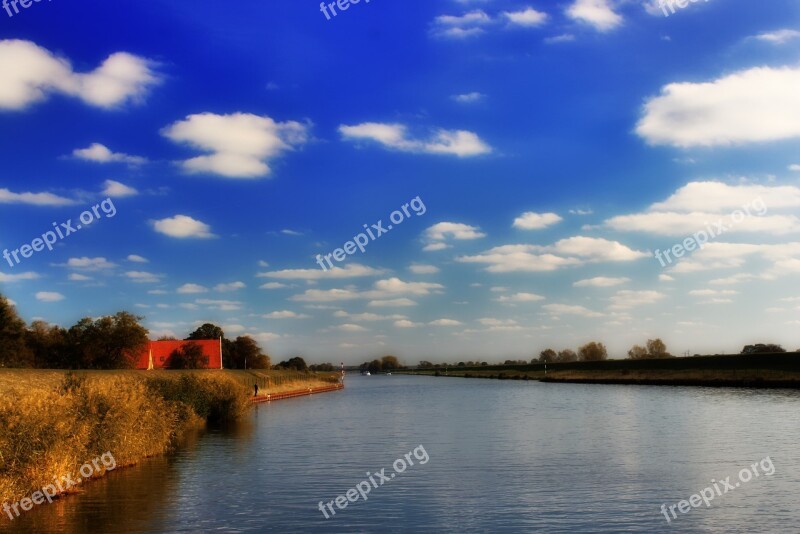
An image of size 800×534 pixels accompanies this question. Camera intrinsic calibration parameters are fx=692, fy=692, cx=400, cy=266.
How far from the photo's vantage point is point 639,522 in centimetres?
1914

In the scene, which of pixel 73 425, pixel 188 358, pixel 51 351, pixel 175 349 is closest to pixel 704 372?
pixel 188 358

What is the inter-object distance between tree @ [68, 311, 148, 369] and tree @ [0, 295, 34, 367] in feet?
33.1

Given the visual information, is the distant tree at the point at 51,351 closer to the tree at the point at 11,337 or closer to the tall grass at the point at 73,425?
the tree at the point at 11,337

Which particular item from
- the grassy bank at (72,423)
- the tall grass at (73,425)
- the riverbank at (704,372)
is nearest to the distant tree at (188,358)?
the grassy bank at (72,423)

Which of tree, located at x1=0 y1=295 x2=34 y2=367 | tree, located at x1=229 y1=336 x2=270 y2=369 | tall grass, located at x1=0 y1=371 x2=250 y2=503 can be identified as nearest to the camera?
tall grass, located at x1=0 y1=371 x2=250 y2=503

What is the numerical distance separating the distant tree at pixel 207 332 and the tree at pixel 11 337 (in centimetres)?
8174

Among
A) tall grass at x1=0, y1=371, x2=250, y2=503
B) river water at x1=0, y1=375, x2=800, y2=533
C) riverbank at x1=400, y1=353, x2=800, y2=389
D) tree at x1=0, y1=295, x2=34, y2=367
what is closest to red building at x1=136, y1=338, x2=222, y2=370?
tree at x1=0, y1=295, x2=34, y2=367

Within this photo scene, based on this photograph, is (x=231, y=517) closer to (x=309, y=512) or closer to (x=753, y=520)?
(x=309, y=512)

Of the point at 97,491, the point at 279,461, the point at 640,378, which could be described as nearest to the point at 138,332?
the point at 279,461

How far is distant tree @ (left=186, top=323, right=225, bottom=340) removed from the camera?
14700 centimetres

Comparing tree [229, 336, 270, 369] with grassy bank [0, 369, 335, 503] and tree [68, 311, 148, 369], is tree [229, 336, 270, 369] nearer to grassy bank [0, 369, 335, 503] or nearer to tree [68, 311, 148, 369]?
tree [68, 311, 148, 369]

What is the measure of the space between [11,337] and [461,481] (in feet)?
174

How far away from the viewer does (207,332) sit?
5842 inches

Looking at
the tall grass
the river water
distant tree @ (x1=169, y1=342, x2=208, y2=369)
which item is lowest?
the river water
